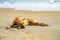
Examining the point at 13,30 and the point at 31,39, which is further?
the point at 13,30

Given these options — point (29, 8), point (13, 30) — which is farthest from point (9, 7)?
point (13, 30)

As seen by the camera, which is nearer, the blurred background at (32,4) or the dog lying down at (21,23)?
the dog lying down at (21,23)

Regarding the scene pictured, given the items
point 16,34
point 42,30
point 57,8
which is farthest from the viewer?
point 57,8

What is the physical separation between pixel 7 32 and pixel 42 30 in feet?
1.48

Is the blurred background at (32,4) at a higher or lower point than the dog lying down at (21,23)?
higher

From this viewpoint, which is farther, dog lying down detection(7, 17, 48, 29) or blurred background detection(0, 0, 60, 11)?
blurred background detection(0, 0, 60, 11)

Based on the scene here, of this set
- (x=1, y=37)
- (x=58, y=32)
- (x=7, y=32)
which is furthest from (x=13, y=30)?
(x=58, y=32)

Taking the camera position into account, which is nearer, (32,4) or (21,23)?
(21,23)

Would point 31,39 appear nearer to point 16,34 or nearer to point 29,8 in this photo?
point 16,34

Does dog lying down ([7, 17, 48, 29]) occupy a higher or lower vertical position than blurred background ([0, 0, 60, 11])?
lower

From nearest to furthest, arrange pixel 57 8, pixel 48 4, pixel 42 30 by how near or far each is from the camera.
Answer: pixel 42 30, pixel 57 8, pixel 48 4

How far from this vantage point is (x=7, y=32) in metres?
2.37

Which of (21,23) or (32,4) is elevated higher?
(32,4)

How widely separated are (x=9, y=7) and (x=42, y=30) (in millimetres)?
2423
